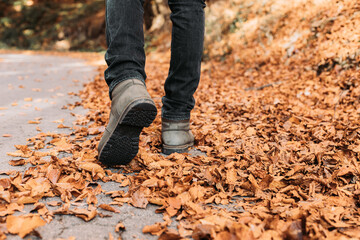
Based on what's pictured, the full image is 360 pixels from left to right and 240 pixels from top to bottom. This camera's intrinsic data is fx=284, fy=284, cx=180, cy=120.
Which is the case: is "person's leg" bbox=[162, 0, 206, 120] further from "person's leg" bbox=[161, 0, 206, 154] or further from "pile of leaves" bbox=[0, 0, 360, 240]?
"pile of leaves" bbox=[0, 0, 360, 240]

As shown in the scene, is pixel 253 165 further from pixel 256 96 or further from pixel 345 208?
pixel 256 96

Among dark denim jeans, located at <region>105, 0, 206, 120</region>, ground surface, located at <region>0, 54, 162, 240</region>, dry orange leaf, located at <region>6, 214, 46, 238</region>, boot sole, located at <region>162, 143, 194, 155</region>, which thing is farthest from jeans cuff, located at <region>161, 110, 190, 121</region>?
dry orange leaf, located at <region>6, 214, 46, 238</region>

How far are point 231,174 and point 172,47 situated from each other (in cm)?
75

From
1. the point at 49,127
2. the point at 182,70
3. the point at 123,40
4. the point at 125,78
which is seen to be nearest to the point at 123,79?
the point at 125,78

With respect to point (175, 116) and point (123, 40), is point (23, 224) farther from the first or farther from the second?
point (175, 116)

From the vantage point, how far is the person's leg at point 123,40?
52.5 inches

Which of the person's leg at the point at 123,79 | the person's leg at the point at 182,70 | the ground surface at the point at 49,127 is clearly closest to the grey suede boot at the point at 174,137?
the person's leg at the point at 182,70

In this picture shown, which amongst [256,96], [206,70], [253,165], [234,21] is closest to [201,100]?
[256,96]

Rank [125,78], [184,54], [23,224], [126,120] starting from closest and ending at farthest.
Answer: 1. [23,224]
2. [126,120]
3. [125,78]
4. [184,54]

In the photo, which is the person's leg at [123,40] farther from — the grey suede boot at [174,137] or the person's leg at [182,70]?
the grey suede boot at [174,137]

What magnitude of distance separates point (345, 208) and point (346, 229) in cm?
16

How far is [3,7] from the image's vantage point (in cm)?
1820

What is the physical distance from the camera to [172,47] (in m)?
1.57

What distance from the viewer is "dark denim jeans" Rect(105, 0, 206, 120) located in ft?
4.39
